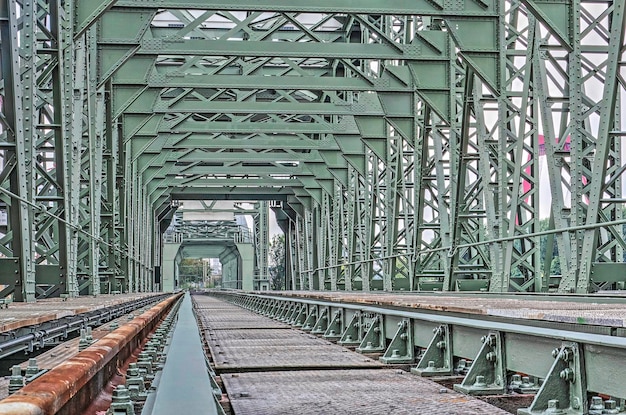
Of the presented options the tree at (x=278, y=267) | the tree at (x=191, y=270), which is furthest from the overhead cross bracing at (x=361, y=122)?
the tree at (x=191, y=270)

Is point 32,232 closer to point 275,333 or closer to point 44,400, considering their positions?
point 275,333

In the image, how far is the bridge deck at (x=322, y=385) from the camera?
15.9ft

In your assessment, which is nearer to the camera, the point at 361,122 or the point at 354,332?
the point at 354,332

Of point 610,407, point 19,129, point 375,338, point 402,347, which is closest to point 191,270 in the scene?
point 19,129

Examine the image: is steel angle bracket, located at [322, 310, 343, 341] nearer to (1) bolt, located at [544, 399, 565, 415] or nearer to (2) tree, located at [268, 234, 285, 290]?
(1) bolt, located at [544, 399, 565, 415]

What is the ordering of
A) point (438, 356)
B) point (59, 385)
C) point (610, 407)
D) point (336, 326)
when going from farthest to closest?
point (336, 326), point (438, 356), point (610, 407), point (59, 385)

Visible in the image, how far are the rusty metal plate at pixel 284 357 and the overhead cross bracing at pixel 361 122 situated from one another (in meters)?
2.63

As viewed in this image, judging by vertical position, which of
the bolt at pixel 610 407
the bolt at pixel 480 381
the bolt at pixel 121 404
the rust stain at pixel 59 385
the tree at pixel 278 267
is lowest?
the bolt at pixel 610 407

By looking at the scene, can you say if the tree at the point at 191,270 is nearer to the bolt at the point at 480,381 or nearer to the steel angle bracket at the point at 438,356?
the steel angle bracket at the point at 438,356

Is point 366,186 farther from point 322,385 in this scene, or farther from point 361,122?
point 322,385

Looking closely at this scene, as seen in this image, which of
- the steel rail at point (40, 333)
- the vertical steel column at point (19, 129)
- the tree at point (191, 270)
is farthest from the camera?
the tree at point (191, 270)

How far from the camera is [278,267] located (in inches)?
3433

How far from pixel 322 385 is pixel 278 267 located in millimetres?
81486

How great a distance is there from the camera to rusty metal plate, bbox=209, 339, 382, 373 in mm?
7234
